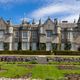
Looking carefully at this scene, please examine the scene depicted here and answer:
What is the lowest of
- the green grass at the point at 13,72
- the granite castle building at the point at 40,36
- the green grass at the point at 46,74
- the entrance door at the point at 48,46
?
the green grass at the point at 46,74

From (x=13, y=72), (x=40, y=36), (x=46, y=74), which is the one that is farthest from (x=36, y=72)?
(x=40, y=36)

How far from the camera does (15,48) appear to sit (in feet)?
215

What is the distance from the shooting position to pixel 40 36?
214 ft

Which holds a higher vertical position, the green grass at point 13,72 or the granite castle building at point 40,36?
the granite castle building at point 40,36

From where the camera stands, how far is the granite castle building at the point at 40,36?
6512 centimetres

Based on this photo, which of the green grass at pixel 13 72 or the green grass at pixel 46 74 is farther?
the green grass at pixel 13 72

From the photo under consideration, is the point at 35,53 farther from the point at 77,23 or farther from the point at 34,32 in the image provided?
the point at 77,23

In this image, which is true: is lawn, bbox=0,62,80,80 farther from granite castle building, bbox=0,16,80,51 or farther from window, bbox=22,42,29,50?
granite castle building, bbox=0,16,80,51

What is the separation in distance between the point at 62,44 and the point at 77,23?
5750 mm

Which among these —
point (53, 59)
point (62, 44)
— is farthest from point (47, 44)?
point (53, 59)

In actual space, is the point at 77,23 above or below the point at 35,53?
above

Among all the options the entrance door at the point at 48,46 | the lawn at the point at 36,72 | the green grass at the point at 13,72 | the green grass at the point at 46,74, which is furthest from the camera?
the entrance door at the point at 48,46

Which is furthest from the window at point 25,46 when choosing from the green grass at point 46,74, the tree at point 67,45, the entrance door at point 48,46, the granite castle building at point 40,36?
the green grass at point 46,74

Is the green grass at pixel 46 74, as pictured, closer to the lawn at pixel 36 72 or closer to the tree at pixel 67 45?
the lawn at pixel 36 72
